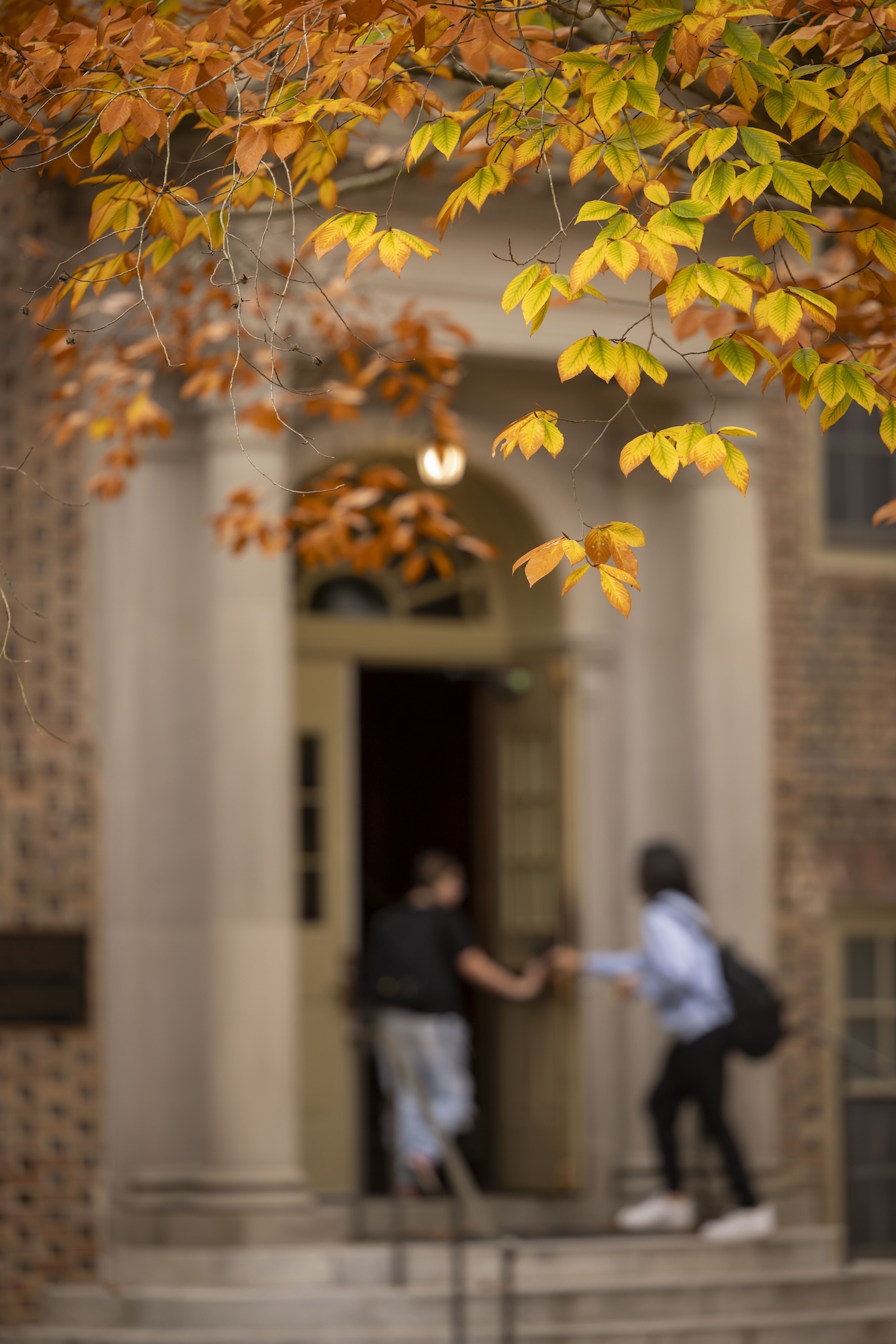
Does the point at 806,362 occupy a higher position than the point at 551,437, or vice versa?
the point at 806,362

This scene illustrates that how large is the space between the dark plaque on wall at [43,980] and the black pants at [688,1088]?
266cm

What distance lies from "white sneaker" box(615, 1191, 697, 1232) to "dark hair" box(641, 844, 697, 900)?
1.40 metres

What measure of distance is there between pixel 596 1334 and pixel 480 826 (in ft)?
12.7

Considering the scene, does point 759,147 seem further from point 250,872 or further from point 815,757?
point 815,757

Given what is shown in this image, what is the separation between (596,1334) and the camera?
8477mm

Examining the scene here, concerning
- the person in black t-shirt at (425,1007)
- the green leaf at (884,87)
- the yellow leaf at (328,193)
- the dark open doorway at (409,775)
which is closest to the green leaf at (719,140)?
the green leaf at (884,87)

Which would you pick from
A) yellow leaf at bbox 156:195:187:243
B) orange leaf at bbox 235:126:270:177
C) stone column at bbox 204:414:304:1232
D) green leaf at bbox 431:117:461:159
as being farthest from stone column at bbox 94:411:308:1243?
green leaf at bbox 431:117:461:159

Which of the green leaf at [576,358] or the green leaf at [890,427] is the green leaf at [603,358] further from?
the green leaf at [890,427]

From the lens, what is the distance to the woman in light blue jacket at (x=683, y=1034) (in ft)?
31.7

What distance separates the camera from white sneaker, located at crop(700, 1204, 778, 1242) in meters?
9.55

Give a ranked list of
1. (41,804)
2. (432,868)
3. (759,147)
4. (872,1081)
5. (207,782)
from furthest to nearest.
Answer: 1. (872,1081)
2. (432,868)
3. (207,782)
4. (41,804)
5. (759,147)

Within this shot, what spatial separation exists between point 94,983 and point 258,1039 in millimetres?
788

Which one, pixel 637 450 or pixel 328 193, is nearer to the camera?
pixel 637 450

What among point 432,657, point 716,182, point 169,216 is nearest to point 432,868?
point 432,657
